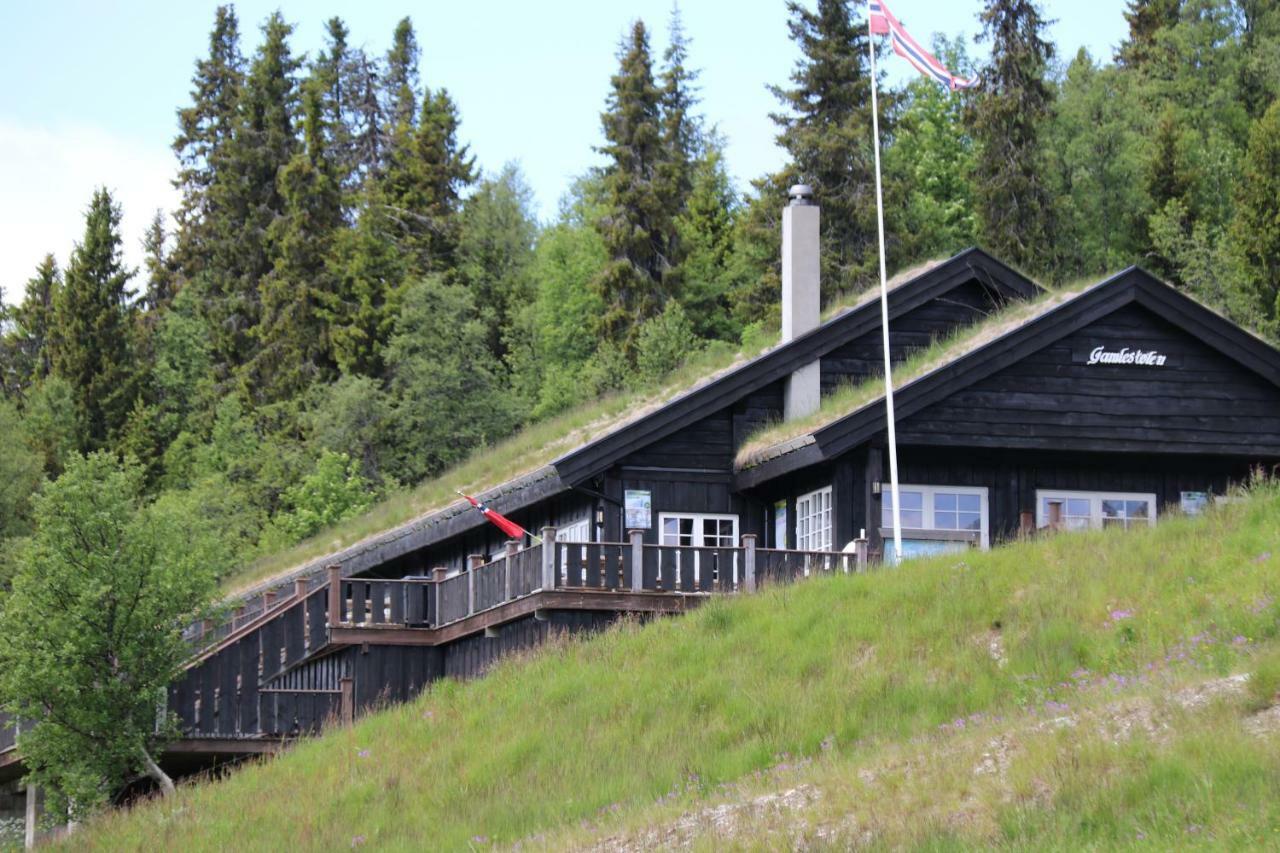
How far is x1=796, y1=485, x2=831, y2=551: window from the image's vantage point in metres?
31.5

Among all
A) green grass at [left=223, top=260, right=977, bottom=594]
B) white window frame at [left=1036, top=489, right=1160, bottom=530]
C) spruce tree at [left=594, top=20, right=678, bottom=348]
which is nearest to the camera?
white window frame at [left=1036, top=489, right=1160, bottom=530]

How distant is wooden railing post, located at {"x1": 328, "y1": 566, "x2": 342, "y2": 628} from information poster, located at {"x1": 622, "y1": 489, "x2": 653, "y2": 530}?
5.37 m

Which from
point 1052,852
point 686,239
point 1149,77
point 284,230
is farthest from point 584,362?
point 1052,852

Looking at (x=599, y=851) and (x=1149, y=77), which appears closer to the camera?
(x=599, y=851)

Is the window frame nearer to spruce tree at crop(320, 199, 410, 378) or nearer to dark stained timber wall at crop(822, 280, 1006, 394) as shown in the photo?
dark stained timber wall at crop(822, 280, 1006, 394)

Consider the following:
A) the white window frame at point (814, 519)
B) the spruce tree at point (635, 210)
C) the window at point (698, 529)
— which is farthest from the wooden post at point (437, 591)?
the spruce tree at point (635, 210)

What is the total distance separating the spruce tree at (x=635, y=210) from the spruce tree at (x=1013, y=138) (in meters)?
12.3

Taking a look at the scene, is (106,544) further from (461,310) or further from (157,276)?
(157,276)

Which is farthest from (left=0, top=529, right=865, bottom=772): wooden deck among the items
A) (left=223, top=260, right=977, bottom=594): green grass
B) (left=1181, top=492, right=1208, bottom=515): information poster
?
(left=223, top=260, right=977, bottom=594): green grass

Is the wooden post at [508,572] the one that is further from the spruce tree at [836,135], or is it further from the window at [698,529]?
the spruce tree at [836,135]

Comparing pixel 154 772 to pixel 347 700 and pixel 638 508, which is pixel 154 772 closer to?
pixel 347 700

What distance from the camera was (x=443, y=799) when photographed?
22.0 metres

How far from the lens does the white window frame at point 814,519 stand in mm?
31500

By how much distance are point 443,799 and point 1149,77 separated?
65.3 metres
